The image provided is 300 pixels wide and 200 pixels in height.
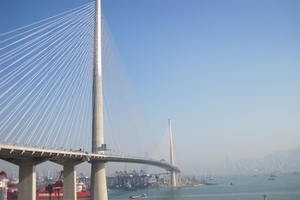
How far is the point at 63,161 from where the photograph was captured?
25.9 meters

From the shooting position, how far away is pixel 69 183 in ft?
84.4

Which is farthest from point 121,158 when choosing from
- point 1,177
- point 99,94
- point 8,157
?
point 1,177

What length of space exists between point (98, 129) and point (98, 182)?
4.90 metres

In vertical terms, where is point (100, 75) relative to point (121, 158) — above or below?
above

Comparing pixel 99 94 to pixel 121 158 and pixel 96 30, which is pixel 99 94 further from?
pixel 121 158

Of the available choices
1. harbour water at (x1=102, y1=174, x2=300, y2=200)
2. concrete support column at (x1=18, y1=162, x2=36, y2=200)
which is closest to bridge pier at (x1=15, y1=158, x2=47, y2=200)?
concrete support column at (x1=18, y1=162, x2=36, y2=200)

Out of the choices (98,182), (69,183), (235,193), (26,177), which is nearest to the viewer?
(26,177)

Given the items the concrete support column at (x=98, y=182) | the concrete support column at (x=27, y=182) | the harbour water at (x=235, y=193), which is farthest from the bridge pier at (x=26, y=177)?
the harbour water at (x=235, y=193)

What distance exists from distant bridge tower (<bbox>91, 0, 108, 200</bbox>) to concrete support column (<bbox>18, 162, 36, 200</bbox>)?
8.56 meters

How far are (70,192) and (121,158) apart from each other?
9831 millimetres

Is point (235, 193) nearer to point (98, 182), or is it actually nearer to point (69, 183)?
point (98, 182)

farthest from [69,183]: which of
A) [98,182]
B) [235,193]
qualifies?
[235,193]

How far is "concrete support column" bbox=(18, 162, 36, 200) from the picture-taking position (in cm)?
1997

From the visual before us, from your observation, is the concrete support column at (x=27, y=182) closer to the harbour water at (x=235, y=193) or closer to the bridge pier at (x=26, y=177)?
the bridge pier at (x=26, y=177)
